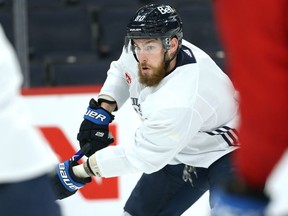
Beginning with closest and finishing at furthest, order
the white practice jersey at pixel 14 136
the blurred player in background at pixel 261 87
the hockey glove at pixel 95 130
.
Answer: the blurred player in background at pixel 261 87, the white practice jersey at pixel 14 136, the hockey glove at pixel 95 130

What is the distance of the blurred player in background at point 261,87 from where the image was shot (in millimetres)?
1153

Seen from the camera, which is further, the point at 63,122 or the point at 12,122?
the point at 63,122

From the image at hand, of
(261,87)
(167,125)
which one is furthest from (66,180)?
(261,87)

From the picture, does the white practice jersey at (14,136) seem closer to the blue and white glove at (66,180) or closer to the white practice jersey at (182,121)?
the white practice jersey at (182,121)

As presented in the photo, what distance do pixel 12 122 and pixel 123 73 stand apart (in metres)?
1.79

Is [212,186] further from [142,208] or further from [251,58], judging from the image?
[251,58]

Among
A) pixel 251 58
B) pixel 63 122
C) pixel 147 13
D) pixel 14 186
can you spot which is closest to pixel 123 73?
pixel 147 13

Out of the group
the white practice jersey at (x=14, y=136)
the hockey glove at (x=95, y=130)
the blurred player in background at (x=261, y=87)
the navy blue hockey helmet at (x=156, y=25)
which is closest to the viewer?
the blurred player in background at (x=261, y=87)

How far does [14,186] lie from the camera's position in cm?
148

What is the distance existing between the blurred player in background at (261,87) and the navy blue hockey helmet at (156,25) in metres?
1.69

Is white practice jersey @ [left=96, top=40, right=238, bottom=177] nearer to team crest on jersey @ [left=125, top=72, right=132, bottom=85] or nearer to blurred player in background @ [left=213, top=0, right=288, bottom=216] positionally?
team crest on jersey @ [left=125, top=72, right=132, bottom=85]

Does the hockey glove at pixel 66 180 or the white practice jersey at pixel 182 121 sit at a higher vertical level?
the white practice jersey at pixel 182 121

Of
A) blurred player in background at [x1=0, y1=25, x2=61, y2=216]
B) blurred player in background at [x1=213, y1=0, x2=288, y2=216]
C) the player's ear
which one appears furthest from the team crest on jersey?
blurred player in background at [x1=213, y1=0, x2=288, y2=216]

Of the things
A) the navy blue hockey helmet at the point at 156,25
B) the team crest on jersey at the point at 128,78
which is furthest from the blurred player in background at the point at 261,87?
the team crest on jersey at the point at 128,78
